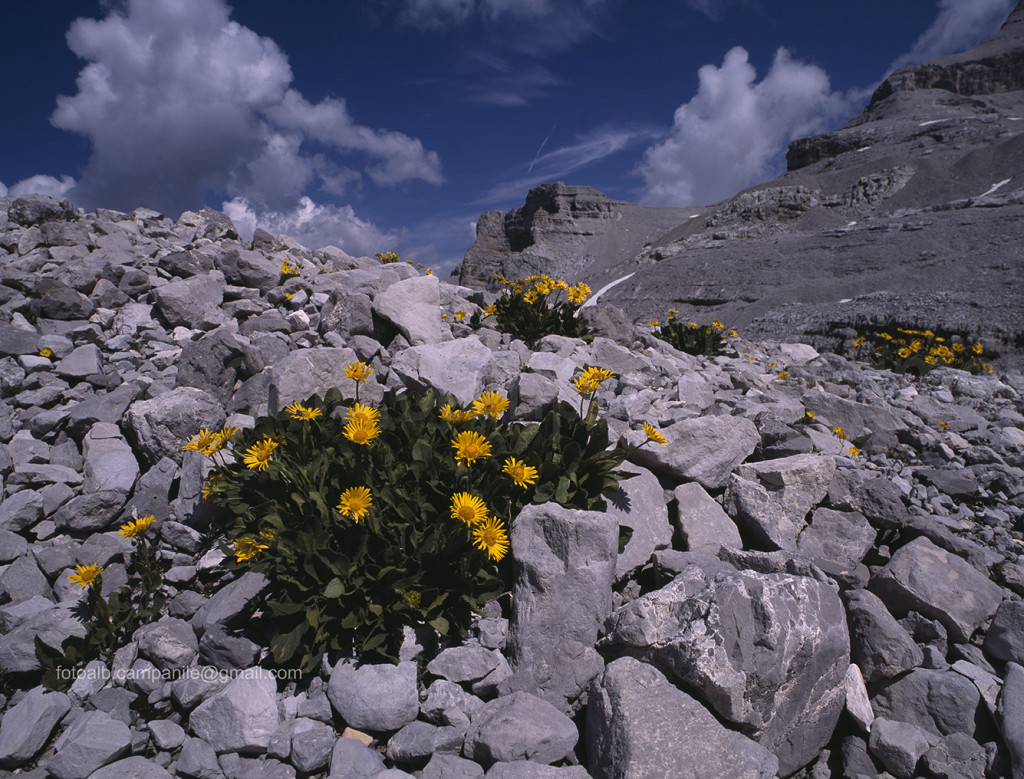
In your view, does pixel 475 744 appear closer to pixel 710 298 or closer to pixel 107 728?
pixel 107 728

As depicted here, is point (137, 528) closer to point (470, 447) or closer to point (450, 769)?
point (470, 447)

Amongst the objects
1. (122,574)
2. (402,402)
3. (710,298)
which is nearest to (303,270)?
(402,402)

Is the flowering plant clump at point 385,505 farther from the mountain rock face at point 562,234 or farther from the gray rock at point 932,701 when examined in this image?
the mountain rock face at point 562,234

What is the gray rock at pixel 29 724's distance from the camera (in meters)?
2.70

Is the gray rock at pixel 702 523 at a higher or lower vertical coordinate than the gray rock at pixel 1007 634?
higher

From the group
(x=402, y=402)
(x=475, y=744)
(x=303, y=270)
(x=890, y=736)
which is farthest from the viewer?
(x=303, y=270)

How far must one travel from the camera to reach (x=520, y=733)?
257cm

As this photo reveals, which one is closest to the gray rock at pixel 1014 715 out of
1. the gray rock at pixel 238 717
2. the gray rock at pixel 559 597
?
the gray rock at pixel 559 597

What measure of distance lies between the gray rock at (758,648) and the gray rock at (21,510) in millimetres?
4137

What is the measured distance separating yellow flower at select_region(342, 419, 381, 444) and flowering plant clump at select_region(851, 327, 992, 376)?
409 inches

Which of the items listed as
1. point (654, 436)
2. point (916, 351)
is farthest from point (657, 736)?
point (916, 351)

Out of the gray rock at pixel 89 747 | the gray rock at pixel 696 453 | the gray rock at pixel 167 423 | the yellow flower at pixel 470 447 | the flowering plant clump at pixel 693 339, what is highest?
the flowering plant clump at pixel 693 339

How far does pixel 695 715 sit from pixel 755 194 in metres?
47.1

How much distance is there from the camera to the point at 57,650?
306 cm
